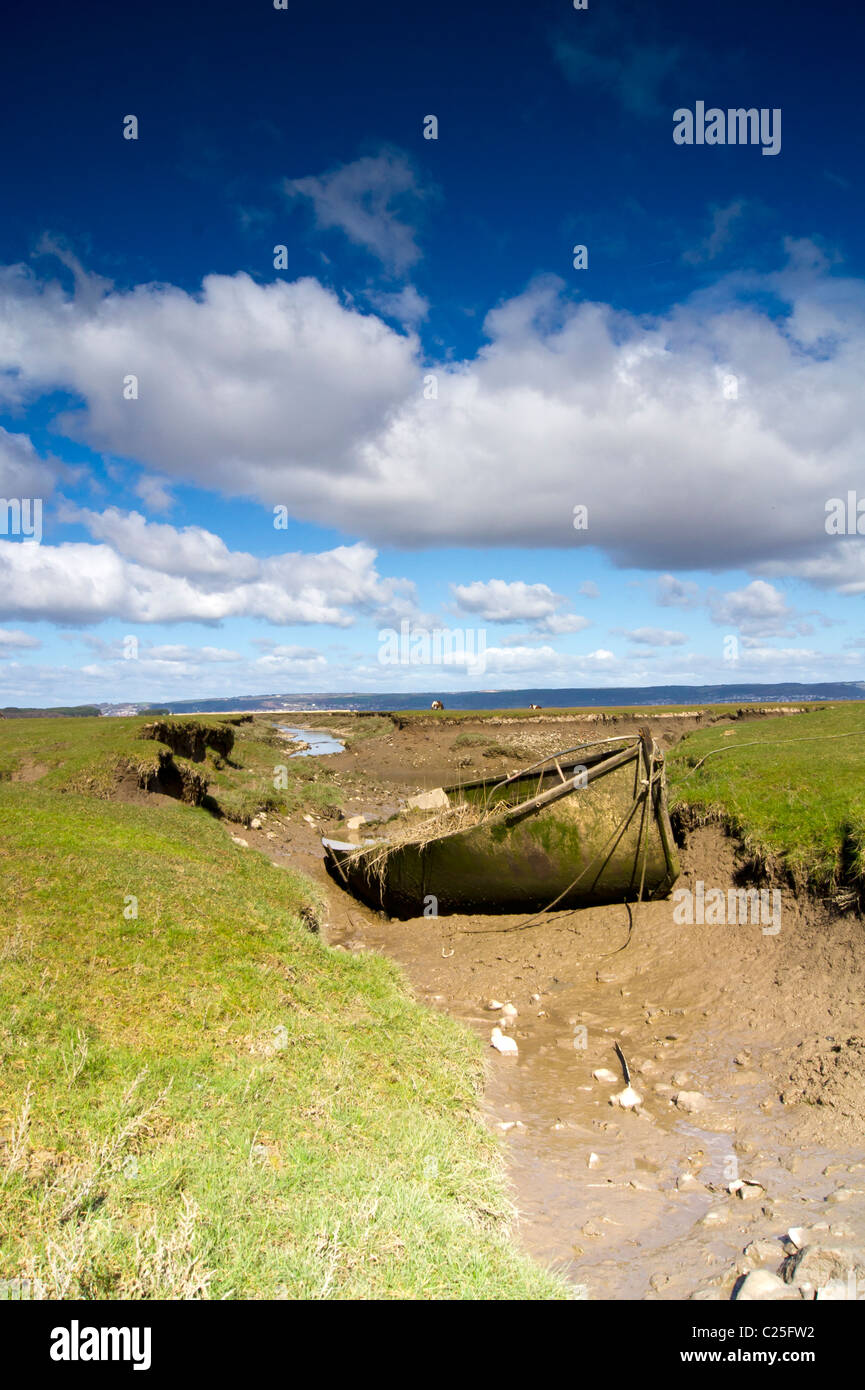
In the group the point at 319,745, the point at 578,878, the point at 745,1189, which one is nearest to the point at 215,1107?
the point at 745,1189

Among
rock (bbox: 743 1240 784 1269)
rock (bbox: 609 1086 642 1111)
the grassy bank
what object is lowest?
rock (bbox: 609 1086 642 1111)

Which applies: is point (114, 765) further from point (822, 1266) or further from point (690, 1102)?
point (822, 1266)

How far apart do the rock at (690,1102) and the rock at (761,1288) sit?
2.82 m

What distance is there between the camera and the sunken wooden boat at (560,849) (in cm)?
1154

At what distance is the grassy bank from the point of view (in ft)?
11.7

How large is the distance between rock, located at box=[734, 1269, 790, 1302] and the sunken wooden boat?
7.59 metres

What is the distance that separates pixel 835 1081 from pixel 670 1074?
1.61 m

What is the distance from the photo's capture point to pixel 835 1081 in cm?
650

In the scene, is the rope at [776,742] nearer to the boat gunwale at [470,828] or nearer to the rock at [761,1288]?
the boat gunwale at [470,828]

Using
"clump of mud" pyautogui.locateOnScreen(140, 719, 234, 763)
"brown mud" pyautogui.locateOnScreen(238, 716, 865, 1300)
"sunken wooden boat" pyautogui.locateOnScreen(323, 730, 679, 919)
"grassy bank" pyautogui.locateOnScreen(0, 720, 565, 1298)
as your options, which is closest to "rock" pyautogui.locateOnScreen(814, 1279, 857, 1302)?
"brown mud" pyautogui.locateOnScreen(238, 716, 865, 1300)

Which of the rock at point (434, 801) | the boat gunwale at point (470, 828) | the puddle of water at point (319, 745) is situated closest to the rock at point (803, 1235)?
the boat gunwale at point (470, 828)

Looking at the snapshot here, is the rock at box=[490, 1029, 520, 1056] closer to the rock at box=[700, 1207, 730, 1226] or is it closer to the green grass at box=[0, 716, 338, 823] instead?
the rock at box=[700, 1207, 730, 1226]
